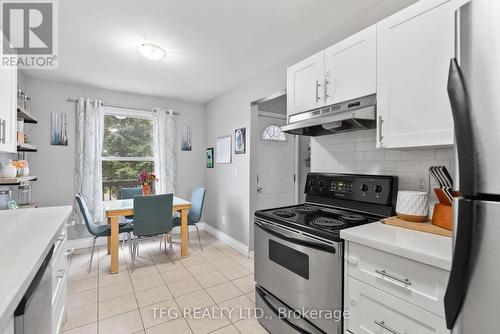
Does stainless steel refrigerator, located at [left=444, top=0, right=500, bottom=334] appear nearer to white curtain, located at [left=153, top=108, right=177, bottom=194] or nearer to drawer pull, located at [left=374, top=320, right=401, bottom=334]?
drawer pull, located at [left=374, top=320, right=401, bottom=334]

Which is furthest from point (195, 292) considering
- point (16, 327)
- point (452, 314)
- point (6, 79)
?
point (6, 79)

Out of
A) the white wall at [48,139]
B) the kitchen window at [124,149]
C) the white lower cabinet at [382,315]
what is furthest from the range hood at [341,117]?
the white wall at [48,139]

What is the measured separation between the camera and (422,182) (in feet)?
5.00

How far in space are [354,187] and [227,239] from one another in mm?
2457

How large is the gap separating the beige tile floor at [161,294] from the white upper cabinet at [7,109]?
1.45 metres

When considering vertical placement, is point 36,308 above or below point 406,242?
below

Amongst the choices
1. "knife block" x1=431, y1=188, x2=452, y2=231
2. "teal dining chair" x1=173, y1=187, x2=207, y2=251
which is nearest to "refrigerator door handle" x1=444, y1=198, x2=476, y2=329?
"knife block" x1=431, y1=188, x2=452, y2=231

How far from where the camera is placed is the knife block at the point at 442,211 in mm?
1267

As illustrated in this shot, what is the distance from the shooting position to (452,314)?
2.21ft

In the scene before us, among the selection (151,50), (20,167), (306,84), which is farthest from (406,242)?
(20,167)

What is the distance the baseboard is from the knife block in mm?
2351

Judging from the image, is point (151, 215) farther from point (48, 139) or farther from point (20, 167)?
point (48, 139)

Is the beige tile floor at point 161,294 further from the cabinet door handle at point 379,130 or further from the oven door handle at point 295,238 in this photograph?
the cabinet door handle at point 379,130

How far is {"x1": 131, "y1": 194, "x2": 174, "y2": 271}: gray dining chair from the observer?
109 inches
